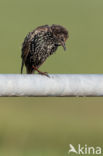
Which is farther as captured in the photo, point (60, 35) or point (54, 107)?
point (54, 107)

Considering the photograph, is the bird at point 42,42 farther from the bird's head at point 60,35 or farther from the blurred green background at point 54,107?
the blurred green background at point 54,107

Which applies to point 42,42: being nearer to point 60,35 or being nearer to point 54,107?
point 60,35

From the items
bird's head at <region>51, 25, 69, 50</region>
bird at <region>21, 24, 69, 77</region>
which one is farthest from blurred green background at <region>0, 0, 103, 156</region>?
bird's head at <region>51, 25, 69, 50</region>

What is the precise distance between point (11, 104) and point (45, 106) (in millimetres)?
461

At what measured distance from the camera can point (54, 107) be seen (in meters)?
9.98

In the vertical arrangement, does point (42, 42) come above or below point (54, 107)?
above

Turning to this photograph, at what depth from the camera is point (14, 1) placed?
1006 inches

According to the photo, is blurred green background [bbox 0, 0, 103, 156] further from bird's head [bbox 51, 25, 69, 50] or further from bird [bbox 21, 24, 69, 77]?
bird's head [bbox 51, 25, 69, 50]

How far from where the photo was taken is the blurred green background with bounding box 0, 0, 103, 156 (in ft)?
23.3

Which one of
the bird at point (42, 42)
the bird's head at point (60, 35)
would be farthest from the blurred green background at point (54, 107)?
the bird's head at point (60, 35)

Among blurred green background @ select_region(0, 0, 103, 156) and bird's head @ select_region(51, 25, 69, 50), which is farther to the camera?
bird's head @ select_region(51, 25, 69, 50)

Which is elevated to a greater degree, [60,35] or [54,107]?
[60,35]

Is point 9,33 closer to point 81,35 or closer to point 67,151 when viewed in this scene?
point 81,35

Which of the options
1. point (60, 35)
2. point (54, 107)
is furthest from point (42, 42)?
point (54, 107)
